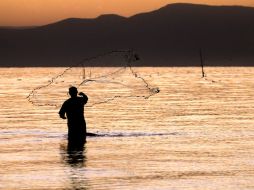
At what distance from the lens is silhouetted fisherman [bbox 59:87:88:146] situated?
30688 millimetres

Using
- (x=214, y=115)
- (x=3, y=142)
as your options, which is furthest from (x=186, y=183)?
(x=214, y=115)

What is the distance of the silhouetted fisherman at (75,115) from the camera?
30.7 meters

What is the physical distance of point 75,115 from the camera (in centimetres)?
3106

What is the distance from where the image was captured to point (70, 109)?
3086 cm

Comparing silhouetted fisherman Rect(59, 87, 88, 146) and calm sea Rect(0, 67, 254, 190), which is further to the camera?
silhouetted fisherman Rect(59, 87, 88, 146)

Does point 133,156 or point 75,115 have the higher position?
point 75,115

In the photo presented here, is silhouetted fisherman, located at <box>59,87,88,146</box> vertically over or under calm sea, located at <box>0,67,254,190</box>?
over

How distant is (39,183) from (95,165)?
3.96 m

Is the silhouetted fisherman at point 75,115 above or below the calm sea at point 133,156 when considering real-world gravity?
above

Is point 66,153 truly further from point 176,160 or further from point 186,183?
point 186,183

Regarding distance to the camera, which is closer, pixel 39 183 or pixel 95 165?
pixel 39 183

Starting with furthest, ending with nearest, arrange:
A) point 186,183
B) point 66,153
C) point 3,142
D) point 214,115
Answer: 1. point 214,115
2. point 3,142
3. point 66,153
4. point 186,183

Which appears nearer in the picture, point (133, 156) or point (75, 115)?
point (133, 156)

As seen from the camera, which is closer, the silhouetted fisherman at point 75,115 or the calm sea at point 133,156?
the calm sea at point 133,156
